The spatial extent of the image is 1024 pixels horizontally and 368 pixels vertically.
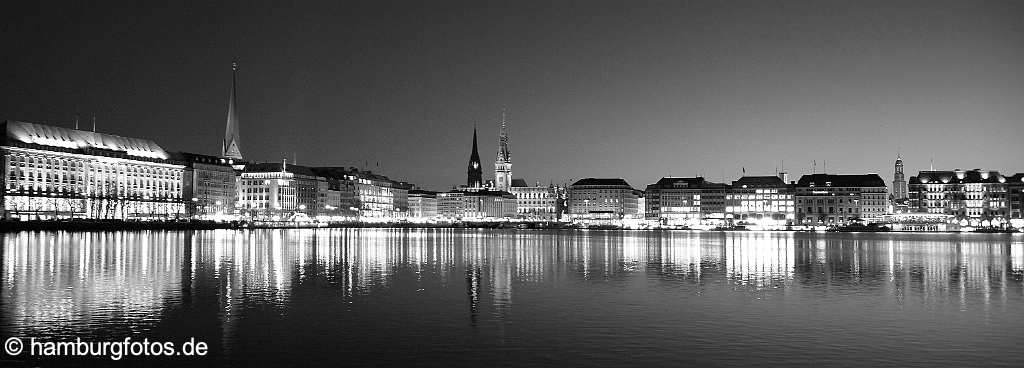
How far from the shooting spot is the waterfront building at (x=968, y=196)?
18562 centimetres

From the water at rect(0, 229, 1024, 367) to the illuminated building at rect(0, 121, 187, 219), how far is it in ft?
312

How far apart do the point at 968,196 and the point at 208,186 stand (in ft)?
533

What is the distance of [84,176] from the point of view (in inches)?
5827

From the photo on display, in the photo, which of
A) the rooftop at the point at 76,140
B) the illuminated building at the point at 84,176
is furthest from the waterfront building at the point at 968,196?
the rooftop at the point at 76,140

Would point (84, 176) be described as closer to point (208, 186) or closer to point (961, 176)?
point (208, 186)

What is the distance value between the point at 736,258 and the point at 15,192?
111 metres

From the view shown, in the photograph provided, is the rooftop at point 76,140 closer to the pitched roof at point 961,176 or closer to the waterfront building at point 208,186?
the waterfront building at point 208,186

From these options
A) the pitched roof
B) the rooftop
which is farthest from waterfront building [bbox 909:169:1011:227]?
the rooftop

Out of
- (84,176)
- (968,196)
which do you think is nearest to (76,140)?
(84,176)

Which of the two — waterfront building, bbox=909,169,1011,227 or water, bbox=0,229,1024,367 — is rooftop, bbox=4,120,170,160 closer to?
water, bbox=0,229,1024,367

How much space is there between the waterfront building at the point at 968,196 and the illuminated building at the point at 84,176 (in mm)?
157923

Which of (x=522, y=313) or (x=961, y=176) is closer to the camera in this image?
(x=522, y=313)

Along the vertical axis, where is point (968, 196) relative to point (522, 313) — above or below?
above

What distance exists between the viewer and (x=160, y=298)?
97.9 feet
